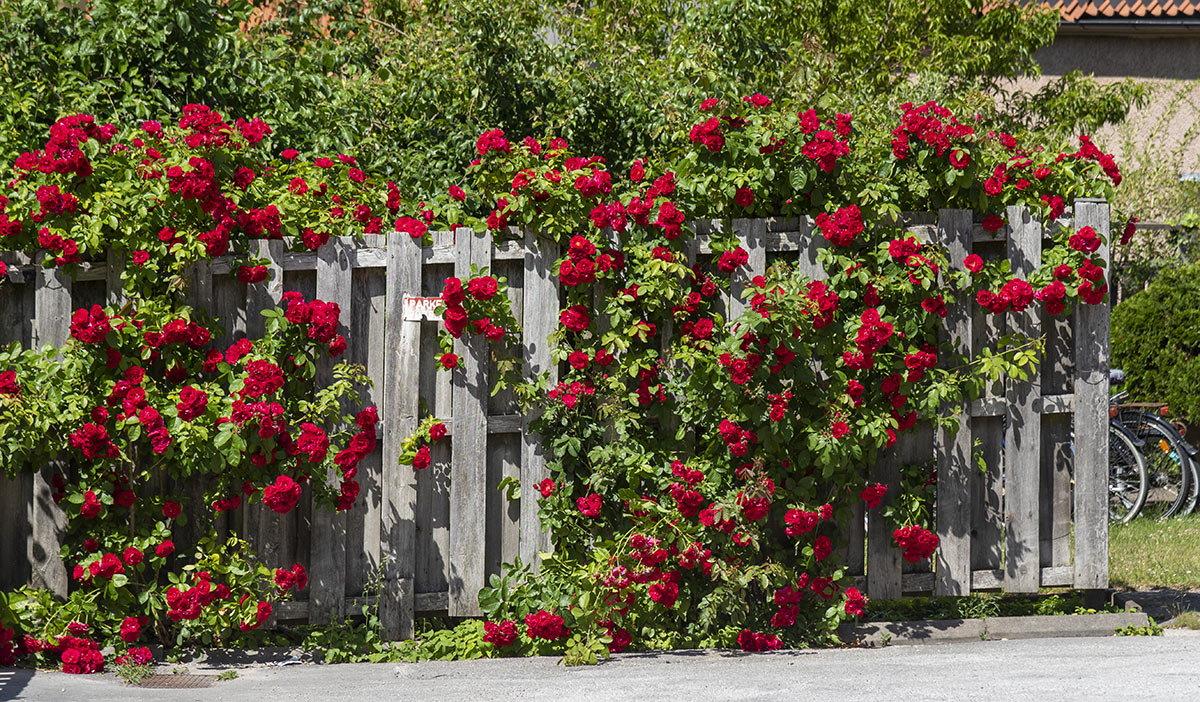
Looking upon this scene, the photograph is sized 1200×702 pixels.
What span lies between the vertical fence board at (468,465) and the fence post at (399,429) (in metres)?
0.17

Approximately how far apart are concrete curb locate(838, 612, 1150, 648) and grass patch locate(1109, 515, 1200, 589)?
1.04 m

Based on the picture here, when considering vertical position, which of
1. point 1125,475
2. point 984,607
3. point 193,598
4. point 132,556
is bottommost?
point 984,607

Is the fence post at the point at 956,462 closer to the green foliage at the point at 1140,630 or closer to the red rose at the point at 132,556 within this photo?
the green foliage at the point at 1140,630

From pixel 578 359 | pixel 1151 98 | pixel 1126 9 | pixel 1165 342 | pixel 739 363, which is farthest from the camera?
pixel 1126 9

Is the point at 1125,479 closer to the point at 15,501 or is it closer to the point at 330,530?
the point at 330,530

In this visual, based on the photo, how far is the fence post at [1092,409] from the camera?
4914 millimetres

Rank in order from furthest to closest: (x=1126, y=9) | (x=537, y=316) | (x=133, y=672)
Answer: (x=1126, y=9) → (x=537, y=316) → (x=133, y=672)

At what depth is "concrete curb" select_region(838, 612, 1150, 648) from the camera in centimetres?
484

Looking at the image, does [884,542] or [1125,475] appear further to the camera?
[1125,475]

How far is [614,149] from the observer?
262 inches

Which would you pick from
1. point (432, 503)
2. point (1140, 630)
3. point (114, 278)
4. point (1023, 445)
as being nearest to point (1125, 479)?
point (1140, 630)

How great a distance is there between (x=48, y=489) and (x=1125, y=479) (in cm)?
675

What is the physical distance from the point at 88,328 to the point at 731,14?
4509 millimetres

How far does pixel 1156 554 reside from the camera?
21.7 feet
